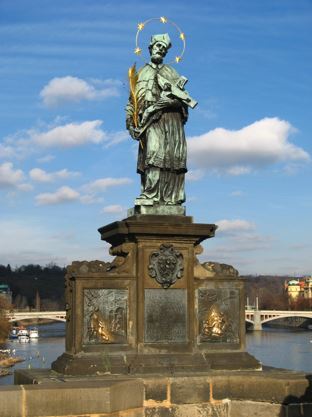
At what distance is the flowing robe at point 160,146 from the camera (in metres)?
10.9

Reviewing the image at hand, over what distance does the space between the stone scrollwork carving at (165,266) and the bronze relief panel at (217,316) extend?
482 millimetres

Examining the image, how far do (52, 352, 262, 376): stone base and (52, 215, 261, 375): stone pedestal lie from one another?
1cm

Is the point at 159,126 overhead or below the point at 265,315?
overhead

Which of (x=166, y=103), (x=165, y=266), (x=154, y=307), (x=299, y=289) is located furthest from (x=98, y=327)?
(x=299, y=289)

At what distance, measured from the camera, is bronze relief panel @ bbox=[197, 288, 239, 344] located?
10.5 metres

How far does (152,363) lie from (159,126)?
3404mm

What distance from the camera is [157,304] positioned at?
Result: 10344 millimetres

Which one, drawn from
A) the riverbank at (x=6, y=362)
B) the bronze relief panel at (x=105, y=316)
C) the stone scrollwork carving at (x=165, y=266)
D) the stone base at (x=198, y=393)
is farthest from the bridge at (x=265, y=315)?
the stone base at (x=198, y=393)

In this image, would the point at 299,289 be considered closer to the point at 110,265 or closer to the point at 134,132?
the point at 134,132

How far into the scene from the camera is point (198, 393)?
9422mm

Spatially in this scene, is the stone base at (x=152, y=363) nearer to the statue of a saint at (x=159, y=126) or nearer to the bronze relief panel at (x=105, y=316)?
the bronze relief panel at (x=105, y=316)

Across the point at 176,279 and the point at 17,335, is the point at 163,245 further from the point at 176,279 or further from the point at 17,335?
→ the point at 17,335

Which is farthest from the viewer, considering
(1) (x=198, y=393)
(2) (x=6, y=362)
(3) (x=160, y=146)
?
(2) (x=6, y=362)

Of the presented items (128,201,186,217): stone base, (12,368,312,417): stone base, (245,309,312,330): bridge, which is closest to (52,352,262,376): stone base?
(12,368,312,417): stone base
